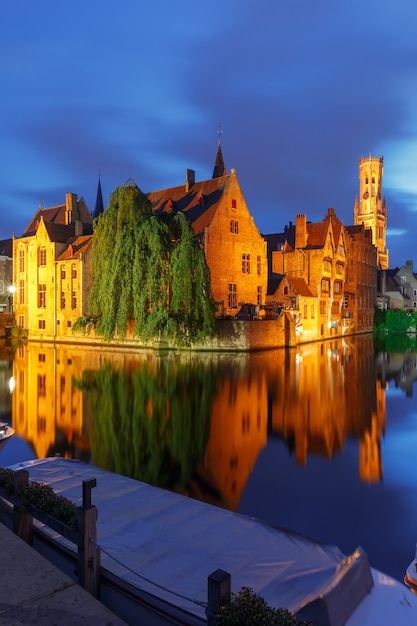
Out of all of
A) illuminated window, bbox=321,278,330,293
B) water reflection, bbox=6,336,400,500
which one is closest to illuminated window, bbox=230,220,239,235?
illuminated window, bbox=321,278,330,293

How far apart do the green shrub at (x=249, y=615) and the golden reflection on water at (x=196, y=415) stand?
5.24 metres

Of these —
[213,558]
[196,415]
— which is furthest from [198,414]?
[213,558]

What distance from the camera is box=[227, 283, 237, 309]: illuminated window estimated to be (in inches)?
1641

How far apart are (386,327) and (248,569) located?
231 feet

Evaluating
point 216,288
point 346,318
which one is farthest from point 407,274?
point 216,288

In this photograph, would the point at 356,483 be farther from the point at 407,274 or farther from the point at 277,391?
the point at 407,274

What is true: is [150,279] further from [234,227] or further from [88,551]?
[88,551]

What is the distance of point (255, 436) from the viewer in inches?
512

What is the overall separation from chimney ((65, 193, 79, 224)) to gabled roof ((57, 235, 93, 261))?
8165 millimetres

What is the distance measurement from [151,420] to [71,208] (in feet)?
150

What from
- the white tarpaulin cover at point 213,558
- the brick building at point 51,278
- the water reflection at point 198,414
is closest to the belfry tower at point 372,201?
the brick building at point 51,278

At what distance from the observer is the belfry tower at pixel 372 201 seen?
130 meters

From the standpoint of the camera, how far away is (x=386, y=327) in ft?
232

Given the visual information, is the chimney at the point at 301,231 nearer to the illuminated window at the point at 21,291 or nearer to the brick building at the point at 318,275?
the brick building at the point at 318,275
